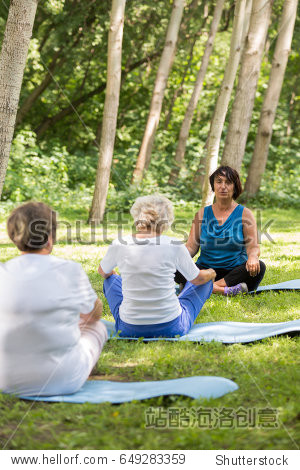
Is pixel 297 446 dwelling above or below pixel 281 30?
below

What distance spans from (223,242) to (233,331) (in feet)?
5.27

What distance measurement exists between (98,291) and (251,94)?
24.7 feet

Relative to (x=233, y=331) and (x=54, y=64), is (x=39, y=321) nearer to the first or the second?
(x=233, y=331)

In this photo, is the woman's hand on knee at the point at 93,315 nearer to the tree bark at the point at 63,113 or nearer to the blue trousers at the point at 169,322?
the blue trousers at the point at 169,322

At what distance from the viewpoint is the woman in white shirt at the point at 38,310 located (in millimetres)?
3066

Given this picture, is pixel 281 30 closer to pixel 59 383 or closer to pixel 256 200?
pixel 256 200

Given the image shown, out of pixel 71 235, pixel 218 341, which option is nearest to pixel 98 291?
pixel 218 341

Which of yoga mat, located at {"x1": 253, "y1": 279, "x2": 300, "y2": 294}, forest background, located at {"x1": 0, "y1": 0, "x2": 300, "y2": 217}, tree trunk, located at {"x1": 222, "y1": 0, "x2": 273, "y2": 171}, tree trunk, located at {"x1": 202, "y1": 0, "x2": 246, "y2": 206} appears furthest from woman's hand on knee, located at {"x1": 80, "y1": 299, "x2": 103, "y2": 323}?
forest background, located at {"x1": 0, "y1": 0, "x2": 300, "y2": 217}

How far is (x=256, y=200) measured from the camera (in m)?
16.5

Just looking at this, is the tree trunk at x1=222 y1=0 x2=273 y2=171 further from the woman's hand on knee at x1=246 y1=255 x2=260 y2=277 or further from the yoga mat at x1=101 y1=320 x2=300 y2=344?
the yoga mat at x1=101 y1=320 x2=300 y2=344

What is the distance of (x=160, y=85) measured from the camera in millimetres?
15594

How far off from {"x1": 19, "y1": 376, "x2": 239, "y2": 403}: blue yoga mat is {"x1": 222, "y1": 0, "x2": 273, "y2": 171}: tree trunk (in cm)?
851

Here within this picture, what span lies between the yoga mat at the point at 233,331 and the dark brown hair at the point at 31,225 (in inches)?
61.8

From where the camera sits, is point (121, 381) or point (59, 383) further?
point (121, 381)
